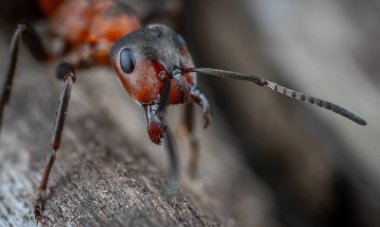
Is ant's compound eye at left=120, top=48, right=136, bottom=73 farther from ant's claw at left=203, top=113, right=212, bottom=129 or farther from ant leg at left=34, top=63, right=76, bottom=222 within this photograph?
ant's claw at left=203, top=113, right=212, bottom=129

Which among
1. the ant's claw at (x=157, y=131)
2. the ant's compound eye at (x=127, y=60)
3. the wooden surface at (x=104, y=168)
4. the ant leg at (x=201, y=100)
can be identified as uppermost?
the ant's compound eye at (x=127, y=60)

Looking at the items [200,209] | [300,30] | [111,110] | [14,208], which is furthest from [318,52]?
[14,208]

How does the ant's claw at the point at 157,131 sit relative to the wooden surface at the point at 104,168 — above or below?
above

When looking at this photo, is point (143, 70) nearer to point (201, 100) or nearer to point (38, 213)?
point (201, 100)

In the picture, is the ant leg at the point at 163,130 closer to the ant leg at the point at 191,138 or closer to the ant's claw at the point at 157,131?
the ant's claw at the point at 157,131

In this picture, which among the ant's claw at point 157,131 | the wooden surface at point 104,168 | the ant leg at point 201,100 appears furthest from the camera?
the ant leg at point 201,100

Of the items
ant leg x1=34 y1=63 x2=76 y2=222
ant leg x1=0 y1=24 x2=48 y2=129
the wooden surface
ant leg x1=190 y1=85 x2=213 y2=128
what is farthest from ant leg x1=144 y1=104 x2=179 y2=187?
ant leg x1=0 y1=24 x2=48 y2=129

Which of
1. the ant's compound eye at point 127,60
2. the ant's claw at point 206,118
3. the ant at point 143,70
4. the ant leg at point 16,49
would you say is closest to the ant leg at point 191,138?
the ant at point 143,70
